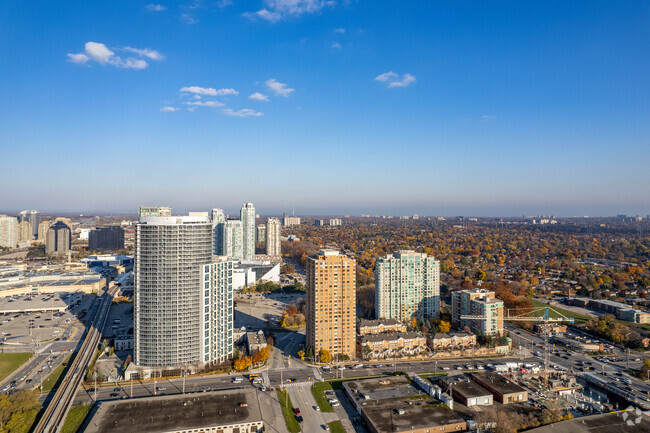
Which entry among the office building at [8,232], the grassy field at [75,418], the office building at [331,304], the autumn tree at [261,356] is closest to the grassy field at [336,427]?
the autumn tree at [261,356]

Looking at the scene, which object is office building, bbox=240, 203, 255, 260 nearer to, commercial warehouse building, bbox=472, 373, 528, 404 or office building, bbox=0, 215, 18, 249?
commercial warehouse building, bbox=472, 373, 528, 404

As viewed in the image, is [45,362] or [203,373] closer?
[203,373]

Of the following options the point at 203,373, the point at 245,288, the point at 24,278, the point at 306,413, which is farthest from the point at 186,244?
the point at 24,278

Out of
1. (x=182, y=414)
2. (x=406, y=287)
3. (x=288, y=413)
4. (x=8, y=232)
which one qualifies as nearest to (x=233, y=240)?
(x=406, y=287)

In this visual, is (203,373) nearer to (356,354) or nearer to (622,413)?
(356,354)

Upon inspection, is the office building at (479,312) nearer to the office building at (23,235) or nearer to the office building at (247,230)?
the office building at (247,230)

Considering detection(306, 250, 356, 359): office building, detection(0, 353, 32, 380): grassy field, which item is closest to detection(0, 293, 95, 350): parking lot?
detection(0, 353, 32, 380): grassy field
